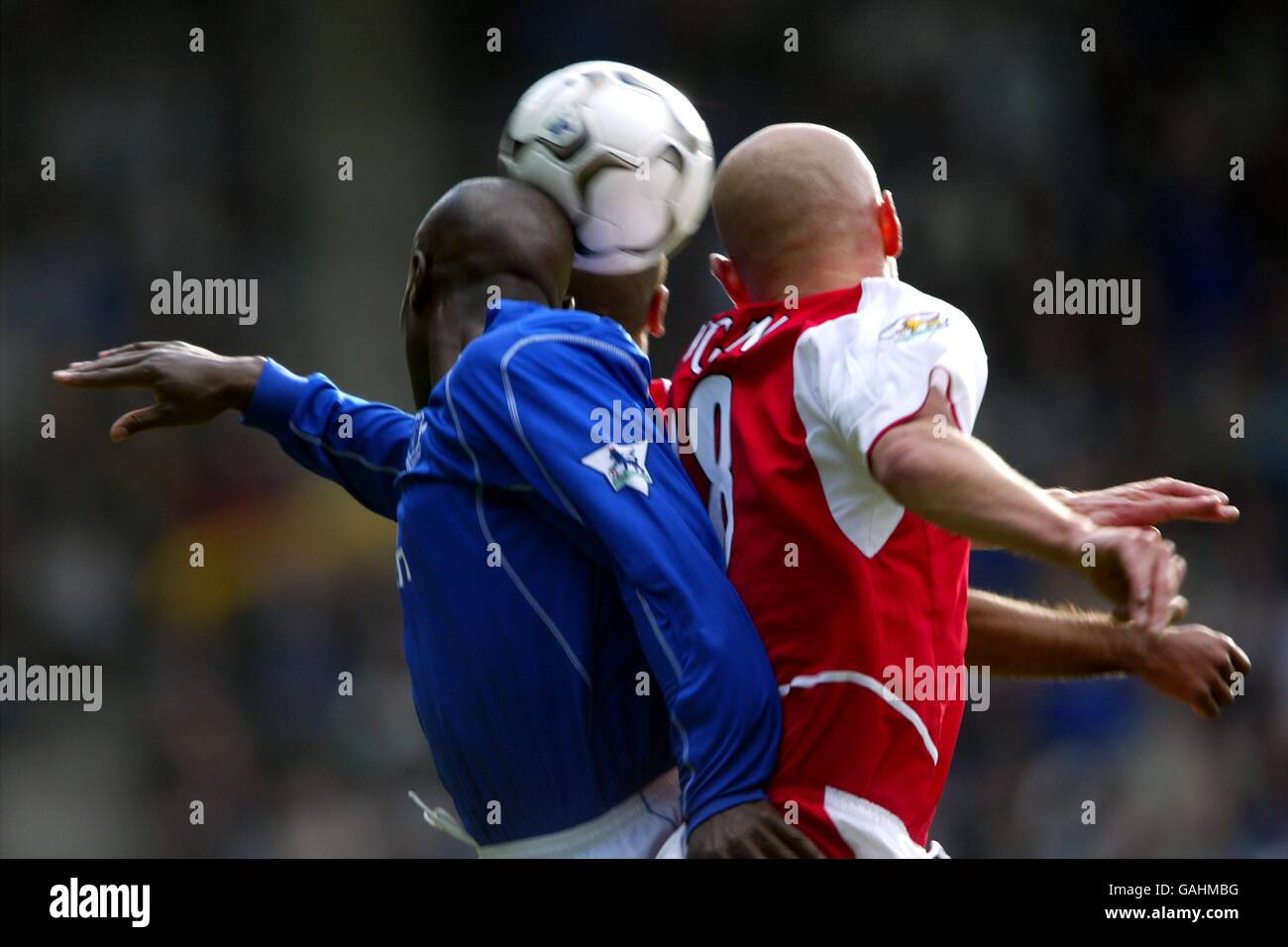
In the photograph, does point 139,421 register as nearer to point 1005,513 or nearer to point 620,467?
point 620,467

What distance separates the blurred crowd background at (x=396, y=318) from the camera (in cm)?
700

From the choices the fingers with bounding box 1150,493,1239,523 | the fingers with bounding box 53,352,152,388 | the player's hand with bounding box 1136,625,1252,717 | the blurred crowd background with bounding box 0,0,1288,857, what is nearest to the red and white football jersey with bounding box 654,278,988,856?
the fingers with bounding box 1150,493,1239,523

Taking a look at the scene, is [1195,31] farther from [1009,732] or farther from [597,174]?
[597,174]

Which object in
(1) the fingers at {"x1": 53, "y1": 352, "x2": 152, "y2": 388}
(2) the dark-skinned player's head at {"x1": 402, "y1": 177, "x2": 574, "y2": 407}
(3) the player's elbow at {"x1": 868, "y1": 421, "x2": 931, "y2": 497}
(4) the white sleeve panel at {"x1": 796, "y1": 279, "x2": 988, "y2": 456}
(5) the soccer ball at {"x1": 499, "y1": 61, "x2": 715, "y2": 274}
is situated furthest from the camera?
(1) the fingers at {"x1": 53, "y1": 352, "x2": 152, "y2": 388}

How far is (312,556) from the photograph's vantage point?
298 inches

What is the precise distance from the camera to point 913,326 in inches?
98.0

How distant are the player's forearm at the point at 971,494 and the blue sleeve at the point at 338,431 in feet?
4.19

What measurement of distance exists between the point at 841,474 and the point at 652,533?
0.31 metres

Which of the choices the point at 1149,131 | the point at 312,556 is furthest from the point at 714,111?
the point at 312,556

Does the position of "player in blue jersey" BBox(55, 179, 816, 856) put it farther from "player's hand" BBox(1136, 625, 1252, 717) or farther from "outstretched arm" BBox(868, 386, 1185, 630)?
"player's hand" BBox(1136, 625, 1252, 717)

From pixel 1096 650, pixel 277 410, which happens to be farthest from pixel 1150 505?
pixel 277 410

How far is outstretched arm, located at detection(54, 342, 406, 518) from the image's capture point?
331cm

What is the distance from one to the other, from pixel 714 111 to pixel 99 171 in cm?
309

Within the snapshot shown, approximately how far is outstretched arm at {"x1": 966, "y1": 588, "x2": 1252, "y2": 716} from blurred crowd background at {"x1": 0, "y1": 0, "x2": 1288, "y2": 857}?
144 inches
